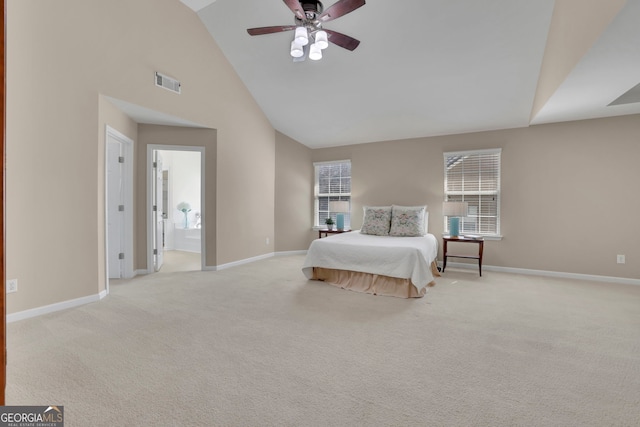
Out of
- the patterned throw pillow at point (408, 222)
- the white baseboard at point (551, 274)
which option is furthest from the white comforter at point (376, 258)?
the white baseboard at point (551, 274)

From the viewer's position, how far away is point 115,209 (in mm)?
4082

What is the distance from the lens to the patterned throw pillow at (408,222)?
468cm

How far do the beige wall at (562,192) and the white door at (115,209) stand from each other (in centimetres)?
497

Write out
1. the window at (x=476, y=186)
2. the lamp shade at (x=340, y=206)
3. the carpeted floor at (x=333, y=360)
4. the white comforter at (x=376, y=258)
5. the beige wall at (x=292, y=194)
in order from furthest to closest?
1. the beige wall at (x=292, y=194)
2. the lamp shade at (x=340, y=206)
3. the window at (x=476, y=186)
4. the white comforter at (x=376, y=258)
5. the carpeted floor at (x=333, y=360)

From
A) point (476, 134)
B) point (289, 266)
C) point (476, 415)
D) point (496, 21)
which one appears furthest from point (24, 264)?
point (476, 134)

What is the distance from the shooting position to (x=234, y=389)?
1653 millimetres

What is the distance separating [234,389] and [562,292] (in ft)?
13.5

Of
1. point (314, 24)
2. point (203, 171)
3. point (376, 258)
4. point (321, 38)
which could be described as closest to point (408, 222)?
point (376, 258)

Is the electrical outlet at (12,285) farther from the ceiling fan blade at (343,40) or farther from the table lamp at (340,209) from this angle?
the table lamp at (340,209)

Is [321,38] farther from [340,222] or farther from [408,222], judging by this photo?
[340,222]

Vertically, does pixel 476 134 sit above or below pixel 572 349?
above

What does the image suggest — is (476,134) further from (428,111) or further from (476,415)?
(476,415)

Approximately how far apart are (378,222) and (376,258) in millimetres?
1462

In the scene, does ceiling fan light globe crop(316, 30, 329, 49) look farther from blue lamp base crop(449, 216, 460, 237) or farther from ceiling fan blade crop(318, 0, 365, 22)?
blue lamp base crop(449, 216, 460, 237)
